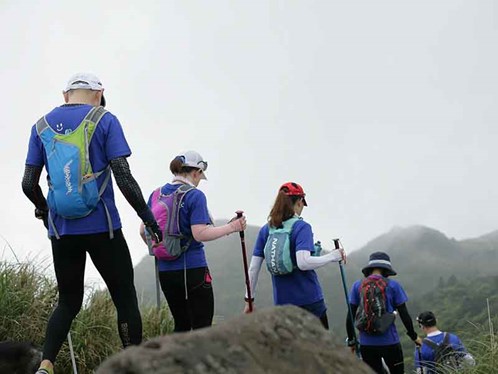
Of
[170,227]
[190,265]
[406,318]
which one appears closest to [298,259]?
[190,265]

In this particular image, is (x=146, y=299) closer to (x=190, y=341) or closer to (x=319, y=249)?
(x=319, y=249)

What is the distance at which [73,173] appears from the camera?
5020mm

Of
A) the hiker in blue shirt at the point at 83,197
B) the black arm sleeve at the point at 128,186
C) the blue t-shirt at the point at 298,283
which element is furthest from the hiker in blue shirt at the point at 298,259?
the black arm sleeve at the point at 128,186

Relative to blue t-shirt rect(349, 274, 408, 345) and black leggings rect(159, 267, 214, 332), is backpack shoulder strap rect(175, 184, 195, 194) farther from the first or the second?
blue t-shirt rect(349, 274, 408, 345)

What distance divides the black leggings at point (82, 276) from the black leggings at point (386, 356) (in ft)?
11.6

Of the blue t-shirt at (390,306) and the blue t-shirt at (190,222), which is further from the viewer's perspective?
the blue t-shirt at (390,306)

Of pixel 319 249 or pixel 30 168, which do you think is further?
pixel 319 249

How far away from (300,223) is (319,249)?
0.60m

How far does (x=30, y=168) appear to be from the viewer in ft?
17.4

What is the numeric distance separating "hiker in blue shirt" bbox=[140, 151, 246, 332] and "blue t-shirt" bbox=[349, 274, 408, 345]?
7.82ft

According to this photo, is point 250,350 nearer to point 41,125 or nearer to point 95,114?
point 95,114

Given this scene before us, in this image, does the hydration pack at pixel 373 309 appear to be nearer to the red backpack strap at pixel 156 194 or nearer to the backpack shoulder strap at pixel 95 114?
the red backpack strap at pixel 156 194

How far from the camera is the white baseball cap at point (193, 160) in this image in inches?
258

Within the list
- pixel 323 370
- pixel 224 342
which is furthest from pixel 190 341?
pixel 323 370
